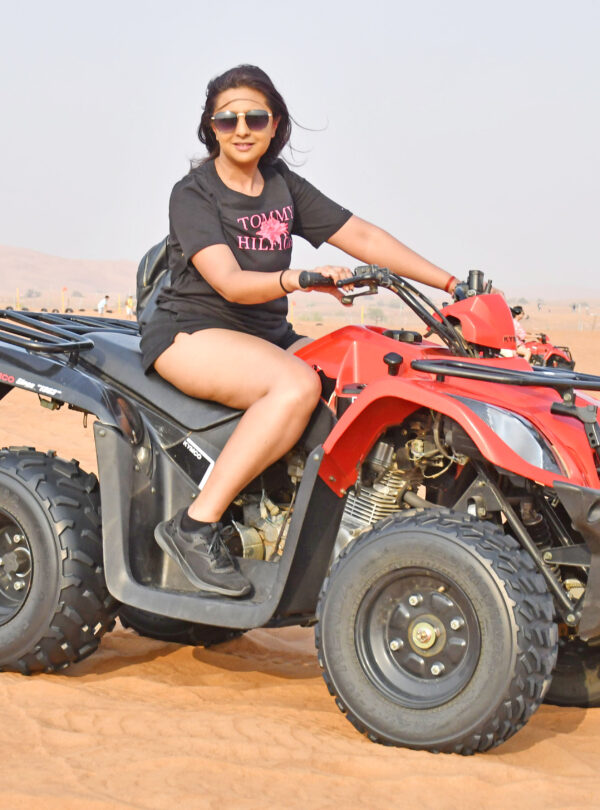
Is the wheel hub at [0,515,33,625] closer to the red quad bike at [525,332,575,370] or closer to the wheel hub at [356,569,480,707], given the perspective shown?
the wheel hub at [356,569,480,707]

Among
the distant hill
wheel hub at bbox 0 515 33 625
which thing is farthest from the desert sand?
the distant hill

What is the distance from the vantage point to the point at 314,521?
444 centimetres

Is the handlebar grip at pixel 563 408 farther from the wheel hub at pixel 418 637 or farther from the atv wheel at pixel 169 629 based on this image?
the atv wheel at pixel 169 629

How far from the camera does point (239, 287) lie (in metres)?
4.41

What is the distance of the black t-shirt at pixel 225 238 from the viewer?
462 centimetres

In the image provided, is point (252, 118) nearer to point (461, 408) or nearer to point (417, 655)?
point (461, 408)

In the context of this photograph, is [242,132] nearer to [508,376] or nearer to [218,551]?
[508,376]

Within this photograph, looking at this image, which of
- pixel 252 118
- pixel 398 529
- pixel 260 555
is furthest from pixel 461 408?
pixel 252 118

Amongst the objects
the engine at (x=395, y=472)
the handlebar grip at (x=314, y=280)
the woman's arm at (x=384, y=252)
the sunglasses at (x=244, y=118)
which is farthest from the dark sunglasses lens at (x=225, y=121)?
the engine at (x=395, y=472)

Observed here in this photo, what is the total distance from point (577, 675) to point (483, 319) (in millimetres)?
1566

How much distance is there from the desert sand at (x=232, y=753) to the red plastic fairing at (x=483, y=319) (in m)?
1.48

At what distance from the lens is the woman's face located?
184 inches

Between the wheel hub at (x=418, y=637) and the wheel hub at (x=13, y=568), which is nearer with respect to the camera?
the wheel hub at (x=418, y=637)

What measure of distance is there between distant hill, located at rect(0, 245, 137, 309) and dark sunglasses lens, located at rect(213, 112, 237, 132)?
88968mm
